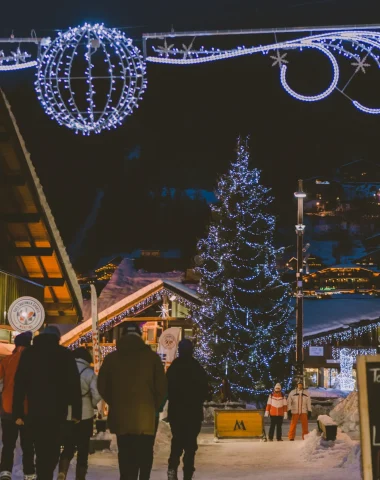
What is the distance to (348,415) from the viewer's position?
67.3 feet

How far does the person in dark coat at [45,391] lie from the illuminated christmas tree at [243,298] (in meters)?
33.8

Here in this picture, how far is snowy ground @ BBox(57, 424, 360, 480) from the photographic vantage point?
11.9 meters

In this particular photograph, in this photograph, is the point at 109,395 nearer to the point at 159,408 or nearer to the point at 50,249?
the point at 159,408

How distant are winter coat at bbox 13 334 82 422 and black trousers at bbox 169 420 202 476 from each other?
6.52 ft

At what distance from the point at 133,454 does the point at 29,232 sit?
43.2 ft

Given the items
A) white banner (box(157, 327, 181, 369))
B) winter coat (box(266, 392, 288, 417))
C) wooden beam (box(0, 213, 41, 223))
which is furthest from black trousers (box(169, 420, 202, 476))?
white banner (box(157, 327, 181, 369))

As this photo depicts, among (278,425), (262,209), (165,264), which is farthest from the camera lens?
(165,264)

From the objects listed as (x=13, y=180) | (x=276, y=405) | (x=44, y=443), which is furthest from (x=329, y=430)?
(x=13, y=180)

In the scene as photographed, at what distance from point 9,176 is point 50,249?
8.47 ft

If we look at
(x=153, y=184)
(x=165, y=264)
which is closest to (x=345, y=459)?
(x=165, y=264)

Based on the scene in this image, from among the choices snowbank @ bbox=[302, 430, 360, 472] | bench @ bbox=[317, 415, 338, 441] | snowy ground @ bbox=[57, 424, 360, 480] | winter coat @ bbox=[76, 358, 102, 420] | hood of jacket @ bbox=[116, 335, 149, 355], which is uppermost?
hood of jacket @ bbox=[116, 335, 149, 355]

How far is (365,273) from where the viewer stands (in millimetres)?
94062

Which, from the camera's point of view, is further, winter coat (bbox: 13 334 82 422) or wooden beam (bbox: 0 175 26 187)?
wooden beam (bbox: 0 175 26 187)

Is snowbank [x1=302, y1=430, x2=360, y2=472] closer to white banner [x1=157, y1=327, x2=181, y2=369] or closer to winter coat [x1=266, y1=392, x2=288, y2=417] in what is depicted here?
winter coat [x1=266, y1=392, x2=288, y2=417]
